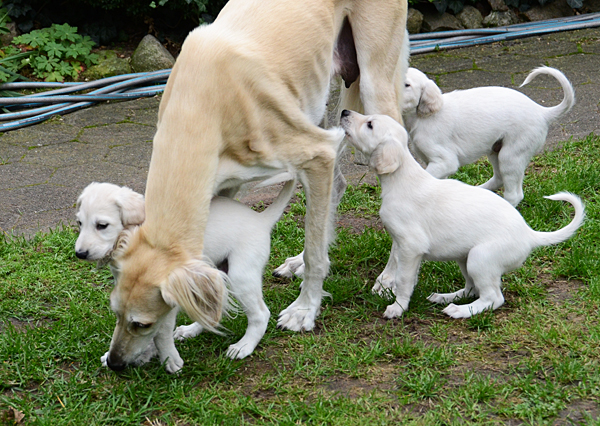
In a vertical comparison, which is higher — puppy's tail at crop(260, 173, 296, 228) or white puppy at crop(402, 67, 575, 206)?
puppy's tail at crop(260, 173, 296, 228)

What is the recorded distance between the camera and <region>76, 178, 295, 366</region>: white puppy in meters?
3.05

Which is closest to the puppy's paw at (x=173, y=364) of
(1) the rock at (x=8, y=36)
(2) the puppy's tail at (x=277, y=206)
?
(2) the puppy's tail at (x=277, y=206)

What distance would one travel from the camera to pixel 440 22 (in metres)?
9.10

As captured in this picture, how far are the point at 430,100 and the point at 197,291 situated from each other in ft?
7.67

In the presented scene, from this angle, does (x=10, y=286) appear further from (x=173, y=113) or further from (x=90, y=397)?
(x=173, y=113)

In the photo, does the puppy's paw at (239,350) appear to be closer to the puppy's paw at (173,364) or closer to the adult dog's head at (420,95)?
the puppy's paw at (173,364)

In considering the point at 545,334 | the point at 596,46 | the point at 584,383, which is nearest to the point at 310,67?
→ the point at 545,334

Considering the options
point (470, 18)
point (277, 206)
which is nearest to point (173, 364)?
point (277, 206)

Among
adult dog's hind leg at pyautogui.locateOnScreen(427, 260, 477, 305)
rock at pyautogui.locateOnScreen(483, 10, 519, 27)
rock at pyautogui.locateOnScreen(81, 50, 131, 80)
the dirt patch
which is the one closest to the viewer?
the dirt patch

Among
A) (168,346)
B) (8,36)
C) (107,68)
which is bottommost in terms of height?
(107,68)

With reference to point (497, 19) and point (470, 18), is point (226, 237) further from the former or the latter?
point (497, 19)

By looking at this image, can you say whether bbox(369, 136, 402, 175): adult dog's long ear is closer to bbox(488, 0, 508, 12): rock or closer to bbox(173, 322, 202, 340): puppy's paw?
bbox(173, 322, 202, 340): puppy's paw

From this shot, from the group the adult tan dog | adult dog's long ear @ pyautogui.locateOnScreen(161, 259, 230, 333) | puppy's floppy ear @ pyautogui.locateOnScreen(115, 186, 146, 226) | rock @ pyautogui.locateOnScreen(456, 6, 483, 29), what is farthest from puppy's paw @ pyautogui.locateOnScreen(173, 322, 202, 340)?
rock @ pyautogui.locateOnScreen(456, 6, 483, 29)

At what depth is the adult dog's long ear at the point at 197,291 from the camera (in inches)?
103
